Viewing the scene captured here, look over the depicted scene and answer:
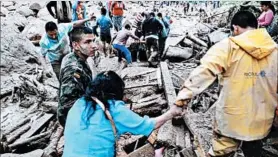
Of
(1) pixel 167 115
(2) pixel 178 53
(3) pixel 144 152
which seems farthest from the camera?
(2) pixel 178 53

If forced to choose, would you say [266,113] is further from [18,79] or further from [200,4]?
[200,4]

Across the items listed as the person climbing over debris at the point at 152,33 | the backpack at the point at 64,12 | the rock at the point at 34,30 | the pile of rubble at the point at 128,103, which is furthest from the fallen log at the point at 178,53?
the rock at the point at 34,30

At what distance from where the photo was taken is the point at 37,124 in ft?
A: 18.8

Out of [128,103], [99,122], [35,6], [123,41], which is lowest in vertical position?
[128,103]

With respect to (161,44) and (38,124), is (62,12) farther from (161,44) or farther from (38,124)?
(38,124)

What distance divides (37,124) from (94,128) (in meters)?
3.32

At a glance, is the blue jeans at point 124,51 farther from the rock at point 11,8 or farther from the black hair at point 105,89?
the rock at point 11,8

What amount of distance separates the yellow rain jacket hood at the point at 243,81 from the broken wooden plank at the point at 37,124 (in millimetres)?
3113

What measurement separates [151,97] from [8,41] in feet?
12.9

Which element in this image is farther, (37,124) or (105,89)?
(37,124)

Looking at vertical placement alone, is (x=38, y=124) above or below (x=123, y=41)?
below

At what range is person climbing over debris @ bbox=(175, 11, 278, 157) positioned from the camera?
3.09 meters

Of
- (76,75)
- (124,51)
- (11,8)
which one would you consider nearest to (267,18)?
(124,51)

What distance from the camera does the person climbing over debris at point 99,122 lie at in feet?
8.85
